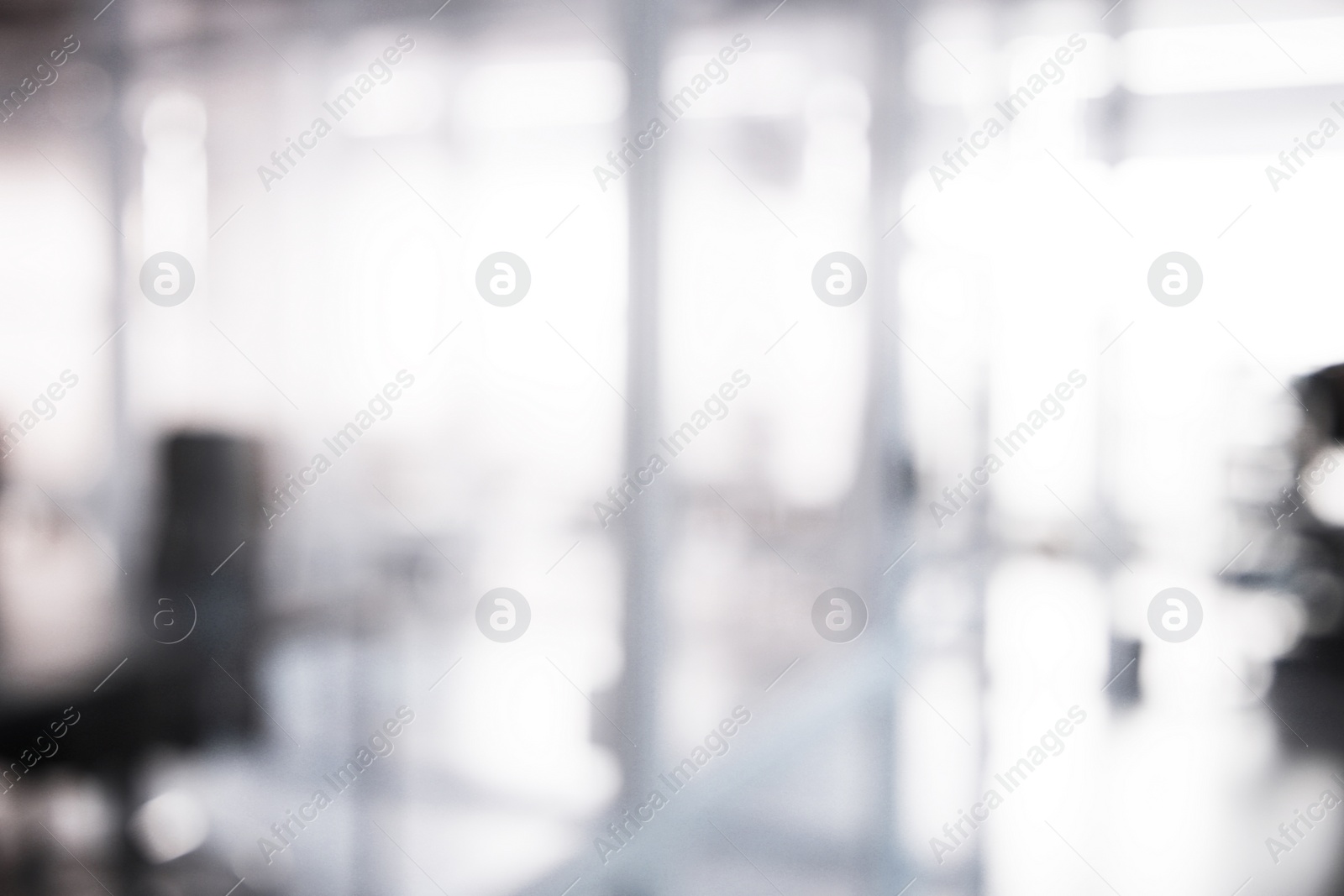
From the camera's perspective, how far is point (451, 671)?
1708 mm

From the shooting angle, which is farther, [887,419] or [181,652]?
[181,652]

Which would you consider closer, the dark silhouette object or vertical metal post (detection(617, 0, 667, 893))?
vertical metal post (detection(617, 0, 667, 893))

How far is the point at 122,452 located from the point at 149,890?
37.6 inches

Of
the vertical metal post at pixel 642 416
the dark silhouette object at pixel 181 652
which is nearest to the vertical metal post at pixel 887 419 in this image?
the vertical metal post at pixel 642 416

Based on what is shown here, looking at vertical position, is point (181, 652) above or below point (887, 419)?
below

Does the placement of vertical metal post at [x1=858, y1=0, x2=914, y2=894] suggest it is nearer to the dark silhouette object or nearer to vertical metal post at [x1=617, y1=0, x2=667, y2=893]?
vertical metal post at [x1=617, y1=0, x2=667, y2=893]

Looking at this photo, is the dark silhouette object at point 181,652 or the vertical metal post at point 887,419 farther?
the dark silhouette object at point 181,652

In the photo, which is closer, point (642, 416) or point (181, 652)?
point (642, 416)

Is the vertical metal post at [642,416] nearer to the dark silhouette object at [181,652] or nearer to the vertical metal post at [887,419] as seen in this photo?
the vertical metal post at [887,419]

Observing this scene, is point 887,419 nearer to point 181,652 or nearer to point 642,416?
point 642,416

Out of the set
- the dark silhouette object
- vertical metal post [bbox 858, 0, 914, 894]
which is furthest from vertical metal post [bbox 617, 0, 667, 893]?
the dark silhouette object

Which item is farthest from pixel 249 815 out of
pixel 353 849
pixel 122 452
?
Result: pixel 122 452

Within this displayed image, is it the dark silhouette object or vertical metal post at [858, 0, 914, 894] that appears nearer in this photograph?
vertical metal post at [858, 0, 914, 894]

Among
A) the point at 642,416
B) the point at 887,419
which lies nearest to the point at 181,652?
the point at 642,416
